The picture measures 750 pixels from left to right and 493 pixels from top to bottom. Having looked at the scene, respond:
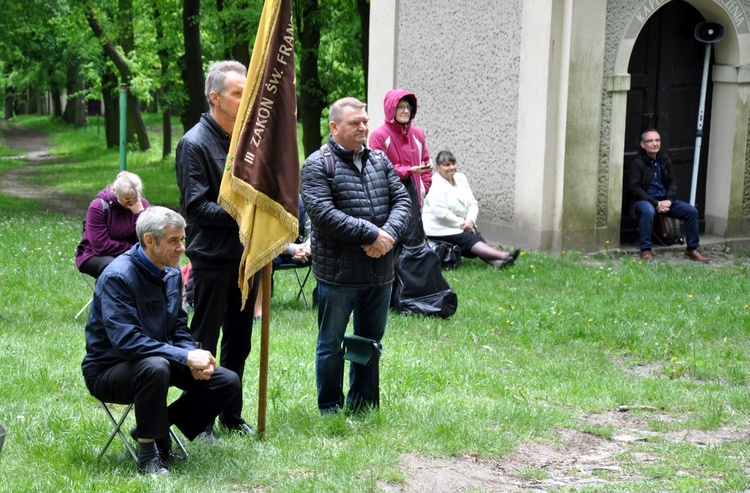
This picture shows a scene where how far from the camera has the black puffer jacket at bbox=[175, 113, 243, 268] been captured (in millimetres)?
5789

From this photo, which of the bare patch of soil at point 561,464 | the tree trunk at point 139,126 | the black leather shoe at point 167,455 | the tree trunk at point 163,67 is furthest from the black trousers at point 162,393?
the tree trunk at point 139,126

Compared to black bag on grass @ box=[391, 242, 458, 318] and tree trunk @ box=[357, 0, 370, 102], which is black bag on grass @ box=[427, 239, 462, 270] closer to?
black bag on grass @ box=[391, 242, 458, 318]

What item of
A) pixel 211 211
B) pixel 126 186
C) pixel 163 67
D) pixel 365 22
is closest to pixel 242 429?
pixel 211 211

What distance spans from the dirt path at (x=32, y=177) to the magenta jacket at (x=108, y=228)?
11.7 metres

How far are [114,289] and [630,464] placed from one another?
2897 mm

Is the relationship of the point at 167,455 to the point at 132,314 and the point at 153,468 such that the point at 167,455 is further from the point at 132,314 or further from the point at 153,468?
the point at 132,314

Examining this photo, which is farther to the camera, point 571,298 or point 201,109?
point 201,109

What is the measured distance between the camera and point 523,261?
12.8 meters

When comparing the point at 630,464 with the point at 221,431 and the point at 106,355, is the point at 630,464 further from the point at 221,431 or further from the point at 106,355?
the point at 106,355

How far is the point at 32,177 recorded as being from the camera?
95.0 ft

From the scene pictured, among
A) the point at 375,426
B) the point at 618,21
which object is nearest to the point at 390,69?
the point at 618,21

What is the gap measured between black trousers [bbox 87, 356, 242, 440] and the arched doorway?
393 inches

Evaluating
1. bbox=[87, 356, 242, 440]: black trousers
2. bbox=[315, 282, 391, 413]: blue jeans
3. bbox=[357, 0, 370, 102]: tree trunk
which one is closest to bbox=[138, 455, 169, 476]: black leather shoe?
bbox=[87, 356, 242, 440]: black trousers

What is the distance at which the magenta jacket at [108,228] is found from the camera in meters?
9.00
